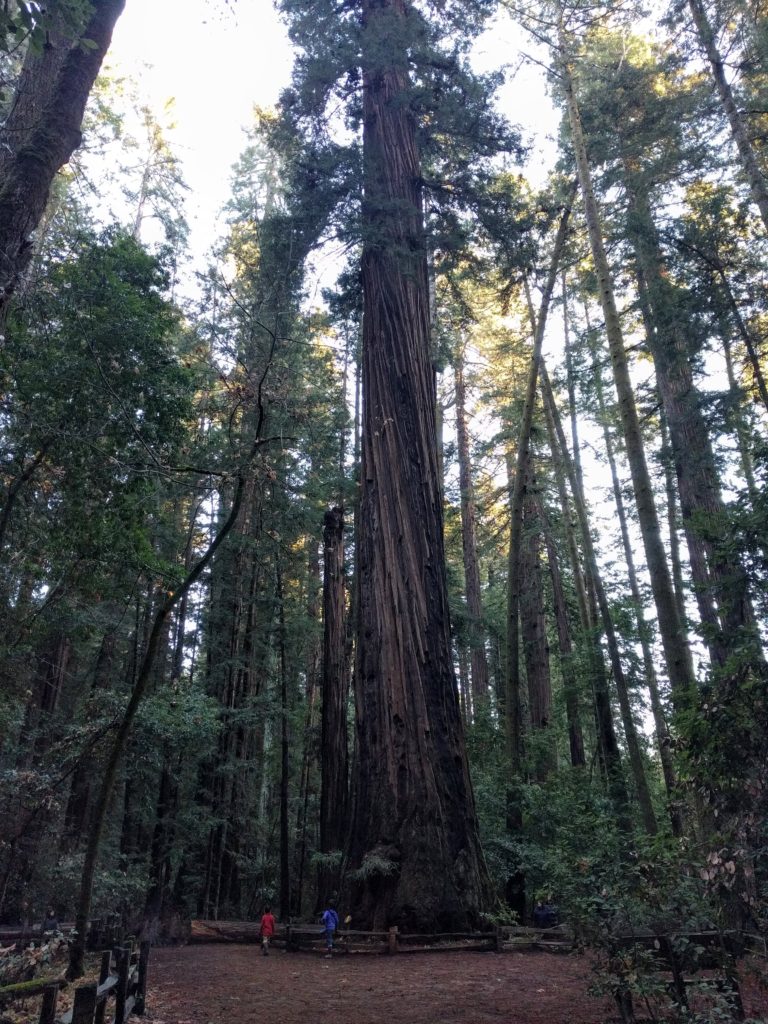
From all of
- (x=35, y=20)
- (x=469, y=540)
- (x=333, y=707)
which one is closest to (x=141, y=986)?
(x=35, y=20)

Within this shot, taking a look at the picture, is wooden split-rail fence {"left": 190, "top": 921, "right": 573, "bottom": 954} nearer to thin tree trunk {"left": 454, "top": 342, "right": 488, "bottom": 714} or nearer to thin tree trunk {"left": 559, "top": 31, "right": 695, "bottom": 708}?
thin tree trunk {"left": 559, "top": 31, "right": 695, "bottom": 708}

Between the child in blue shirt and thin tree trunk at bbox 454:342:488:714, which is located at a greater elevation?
thin tree trunk at bbox 454:342:488:714

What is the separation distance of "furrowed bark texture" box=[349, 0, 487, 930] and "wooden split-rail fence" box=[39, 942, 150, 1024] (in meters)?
2.51

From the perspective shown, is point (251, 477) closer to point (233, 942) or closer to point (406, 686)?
point (406, 686)

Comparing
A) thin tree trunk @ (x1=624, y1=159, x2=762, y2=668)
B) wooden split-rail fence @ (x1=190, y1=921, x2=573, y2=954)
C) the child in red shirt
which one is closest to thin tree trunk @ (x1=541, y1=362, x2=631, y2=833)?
thin tree trunk @ (x1=624, y1=159, x2=762, y2=668)

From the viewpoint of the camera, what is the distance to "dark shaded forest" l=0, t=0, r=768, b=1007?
528cm

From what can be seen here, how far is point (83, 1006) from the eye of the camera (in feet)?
12.1

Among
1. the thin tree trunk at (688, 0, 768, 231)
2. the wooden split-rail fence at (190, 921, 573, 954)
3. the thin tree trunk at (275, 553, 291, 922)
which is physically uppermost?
the thin tree trunk at (688, 0, 768, 231)

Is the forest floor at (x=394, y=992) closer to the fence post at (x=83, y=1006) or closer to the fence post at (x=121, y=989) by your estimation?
the fence post at (x=121, y=989)

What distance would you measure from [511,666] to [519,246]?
7.06 meters

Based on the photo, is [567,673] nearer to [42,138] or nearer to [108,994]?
[108,994]

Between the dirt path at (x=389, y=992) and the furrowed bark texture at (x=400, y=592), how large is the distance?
2.35 feet

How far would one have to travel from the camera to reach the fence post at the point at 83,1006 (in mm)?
3664

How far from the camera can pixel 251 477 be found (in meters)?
6.05
